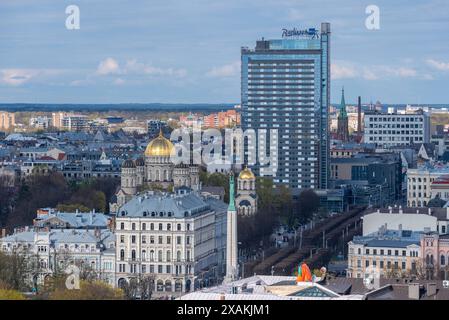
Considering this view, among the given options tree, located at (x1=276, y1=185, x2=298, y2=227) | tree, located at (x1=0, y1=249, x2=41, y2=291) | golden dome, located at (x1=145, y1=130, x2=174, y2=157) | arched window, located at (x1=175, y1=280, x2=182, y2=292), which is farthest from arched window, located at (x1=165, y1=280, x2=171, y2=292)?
golden dome, located at (x1=145, y1=130, x2=174, y2=157)

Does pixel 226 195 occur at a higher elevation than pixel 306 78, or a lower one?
lower

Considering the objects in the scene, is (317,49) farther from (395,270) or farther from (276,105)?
(395,270)

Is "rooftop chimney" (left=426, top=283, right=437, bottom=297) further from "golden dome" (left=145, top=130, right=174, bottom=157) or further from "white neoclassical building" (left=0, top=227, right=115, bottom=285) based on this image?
"golden dome" (left=145, top=130, right=174, bottom=157)

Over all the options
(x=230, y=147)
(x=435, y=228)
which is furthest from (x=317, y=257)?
(x=230, y=147)

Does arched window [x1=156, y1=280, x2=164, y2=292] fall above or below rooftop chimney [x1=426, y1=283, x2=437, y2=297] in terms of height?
below

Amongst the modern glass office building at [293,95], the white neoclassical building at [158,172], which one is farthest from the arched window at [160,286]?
the modern glass office building at [293,95]

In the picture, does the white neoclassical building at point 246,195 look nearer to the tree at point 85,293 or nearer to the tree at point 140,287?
the tree at point 140,287
